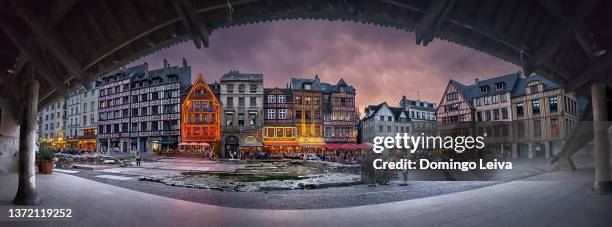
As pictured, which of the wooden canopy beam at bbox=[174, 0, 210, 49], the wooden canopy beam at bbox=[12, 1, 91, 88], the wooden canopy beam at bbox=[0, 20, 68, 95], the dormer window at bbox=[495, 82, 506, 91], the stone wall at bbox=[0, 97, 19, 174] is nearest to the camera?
the wooden canopy beam at bbox=[174, 0, 210, 49]

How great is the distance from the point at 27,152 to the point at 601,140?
51.3 feet

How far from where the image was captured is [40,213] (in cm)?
726

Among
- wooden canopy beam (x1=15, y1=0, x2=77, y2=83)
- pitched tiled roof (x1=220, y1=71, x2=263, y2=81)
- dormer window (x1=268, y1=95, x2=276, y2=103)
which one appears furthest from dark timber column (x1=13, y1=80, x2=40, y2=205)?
dormer window (x1=268, y1=95, x2=276, y2=103)

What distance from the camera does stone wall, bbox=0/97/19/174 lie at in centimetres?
1375

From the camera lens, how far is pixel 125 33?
21.7 feet

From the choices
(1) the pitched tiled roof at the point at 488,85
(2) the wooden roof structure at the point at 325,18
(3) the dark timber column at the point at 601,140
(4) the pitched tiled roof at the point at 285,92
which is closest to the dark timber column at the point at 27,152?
(2) the wooden roof structure at the point at 325,18

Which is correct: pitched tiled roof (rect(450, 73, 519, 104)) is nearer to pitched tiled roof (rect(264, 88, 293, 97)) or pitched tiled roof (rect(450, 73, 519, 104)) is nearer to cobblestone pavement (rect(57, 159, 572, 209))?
cobblestone pavement (rect(57, 159, 572, 209))

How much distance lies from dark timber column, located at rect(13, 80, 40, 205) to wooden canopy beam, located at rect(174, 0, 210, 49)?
540 centimetres

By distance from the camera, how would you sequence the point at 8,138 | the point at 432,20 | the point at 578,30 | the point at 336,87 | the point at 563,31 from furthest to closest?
the point at 336,87, the point at 8,138, the point at 578,30, the point at 563,31, the point at 432,20

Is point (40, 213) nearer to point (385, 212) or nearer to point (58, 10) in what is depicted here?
point (58, 10)

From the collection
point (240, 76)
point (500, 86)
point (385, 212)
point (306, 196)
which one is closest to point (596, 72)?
point (385, 212)

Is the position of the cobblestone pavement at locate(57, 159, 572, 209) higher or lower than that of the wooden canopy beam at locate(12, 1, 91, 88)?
lower

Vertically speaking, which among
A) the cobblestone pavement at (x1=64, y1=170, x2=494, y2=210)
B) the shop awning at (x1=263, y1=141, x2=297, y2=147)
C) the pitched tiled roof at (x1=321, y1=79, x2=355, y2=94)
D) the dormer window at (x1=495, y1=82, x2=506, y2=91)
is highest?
the pitched tiled roof at (x1=321, y1=79, x2=355, y2=94)

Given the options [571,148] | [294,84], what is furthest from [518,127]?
[294,84]
